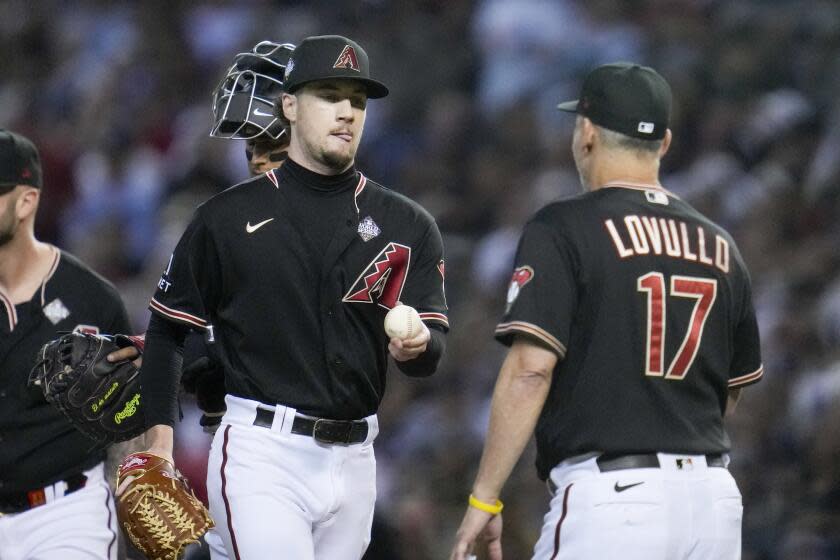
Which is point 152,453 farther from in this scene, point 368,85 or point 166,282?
point 368,85

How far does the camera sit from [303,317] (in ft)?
14.6

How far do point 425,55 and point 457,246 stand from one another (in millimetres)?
2137

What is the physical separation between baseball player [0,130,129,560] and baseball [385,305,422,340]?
5.60 feet

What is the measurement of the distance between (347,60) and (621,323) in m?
1.20

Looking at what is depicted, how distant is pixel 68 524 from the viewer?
17.0 feet

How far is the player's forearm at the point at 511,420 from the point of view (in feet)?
13.5

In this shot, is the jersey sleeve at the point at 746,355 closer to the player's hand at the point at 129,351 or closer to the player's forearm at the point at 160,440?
the player's forearm at the point at 160,440

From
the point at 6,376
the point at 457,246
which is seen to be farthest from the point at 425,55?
the point at 6,376

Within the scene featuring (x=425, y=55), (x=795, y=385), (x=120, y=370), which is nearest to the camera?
(x=120, y=370)

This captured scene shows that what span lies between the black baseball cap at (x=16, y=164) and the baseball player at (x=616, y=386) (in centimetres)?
222

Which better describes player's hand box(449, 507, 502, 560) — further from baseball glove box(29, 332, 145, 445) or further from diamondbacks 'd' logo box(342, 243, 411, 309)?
baseball glove box(29, 332, 145, 445)

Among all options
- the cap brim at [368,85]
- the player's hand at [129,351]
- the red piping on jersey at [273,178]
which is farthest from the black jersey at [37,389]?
the cap brim at [368,85]

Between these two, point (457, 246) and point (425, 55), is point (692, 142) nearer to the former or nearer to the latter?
point (457, 246)

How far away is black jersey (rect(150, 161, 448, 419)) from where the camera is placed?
4426 mm
